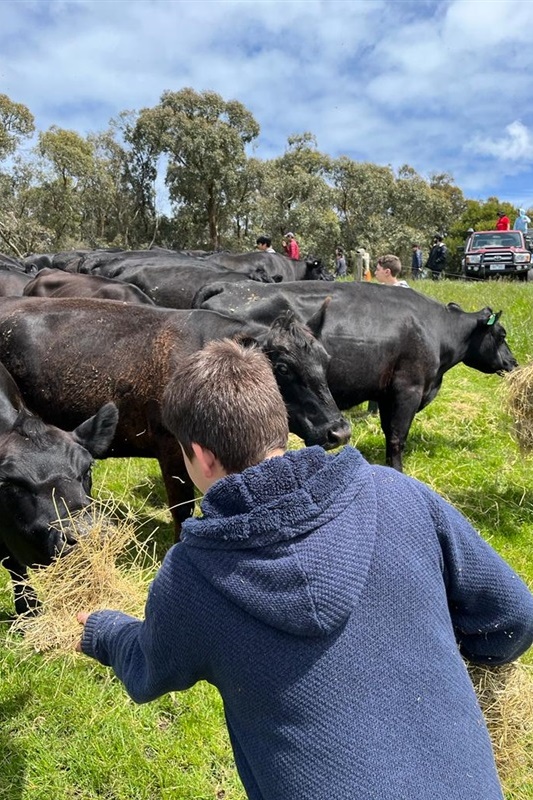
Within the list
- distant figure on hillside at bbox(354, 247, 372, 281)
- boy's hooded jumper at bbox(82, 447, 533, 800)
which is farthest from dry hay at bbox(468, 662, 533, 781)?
distant figure on hillside at bbox(354, 247, 372, 281)

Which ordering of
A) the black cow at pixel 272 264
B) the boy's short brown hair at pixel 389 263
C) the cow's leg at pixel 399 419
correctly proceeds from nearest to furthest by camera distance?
the cow's leg at pixel 399 419 → the boy's short brown hair at pixel 389 263 → the black cow at pixel 272 264

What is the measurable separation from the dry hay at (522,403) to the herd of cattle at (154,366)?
1369 mm

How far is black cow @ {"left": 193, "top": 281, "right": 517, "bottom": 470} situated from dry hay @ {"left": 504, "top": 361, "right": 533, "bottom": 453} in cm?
136

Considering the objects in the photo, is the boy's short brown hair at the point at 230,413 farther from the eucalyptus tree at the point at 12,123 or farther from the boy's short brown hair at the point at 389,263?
the eucalyptus tree at the point at 12,123

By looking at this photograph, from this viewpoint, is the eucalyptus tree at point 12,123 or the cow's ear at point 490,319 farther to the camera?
the eucalyptus tree at point 12,123

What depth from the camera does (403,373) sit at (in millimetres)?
6836

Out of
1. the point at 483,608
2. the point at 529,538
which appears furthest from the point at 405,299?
the point at 483,608

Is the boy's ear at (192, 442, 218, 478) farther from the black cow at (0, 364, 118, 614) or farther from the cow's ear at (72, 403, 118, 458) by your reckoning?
the cow's ear at (72, 403, 118, 458)

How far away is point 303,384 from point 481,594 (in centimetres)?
372

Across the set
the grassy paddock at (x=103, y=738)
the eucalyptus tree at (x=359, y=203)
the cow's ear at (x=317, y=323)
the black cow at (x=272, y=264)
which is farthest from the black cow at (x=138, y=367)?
the eucalyptus tree at (x=359, y=203)

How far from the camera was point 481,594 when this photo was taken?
1.63 m

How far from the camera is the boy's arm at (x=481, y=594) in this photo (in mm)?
1567

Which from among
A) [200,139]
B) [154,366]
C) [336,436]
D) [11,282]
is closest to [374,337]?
[336,436]

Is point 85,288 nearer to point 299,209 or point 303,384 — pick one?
point 303,384
